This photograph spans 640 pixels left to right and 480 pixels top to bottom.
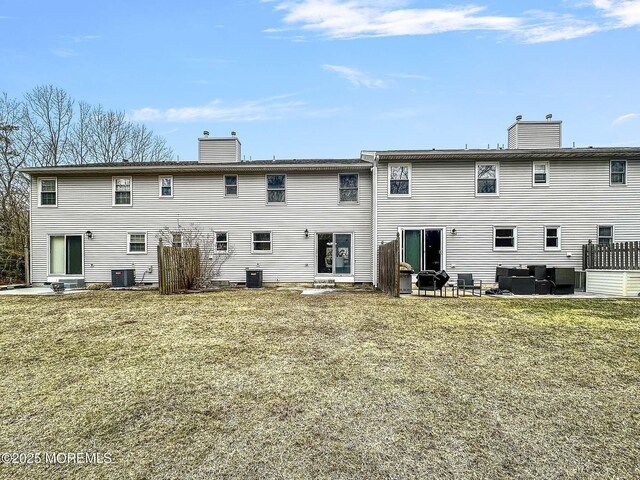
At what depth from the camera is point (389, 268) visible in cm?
1130

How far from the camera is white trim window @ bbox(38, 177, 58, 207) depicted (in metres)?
15.1

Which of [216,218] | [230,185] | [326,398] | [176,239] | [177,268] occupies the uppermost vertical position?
[230,185]

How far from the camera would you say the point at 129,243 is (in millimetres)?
15070

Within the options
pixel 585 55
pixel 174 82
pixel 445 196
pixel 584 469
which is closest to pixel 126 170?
pixel 174 82

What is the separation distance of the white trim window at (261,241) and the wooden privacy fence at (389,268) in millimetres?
4584

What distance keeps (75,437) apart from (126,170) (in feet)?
45.7

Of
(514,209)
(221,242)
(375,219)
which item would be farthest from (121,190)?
(514,209)

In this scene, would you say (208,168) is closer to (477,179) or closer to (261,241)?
(261,241)

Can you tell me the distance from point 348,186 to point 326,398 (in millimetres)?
11861

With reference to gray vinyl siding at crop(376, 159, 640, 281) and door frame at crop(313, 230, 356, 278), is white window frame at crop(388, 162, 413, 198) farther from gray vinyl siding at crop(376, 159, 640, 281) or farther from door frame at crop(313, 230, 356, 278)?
door frame at crop(313, 230, 356, 278)

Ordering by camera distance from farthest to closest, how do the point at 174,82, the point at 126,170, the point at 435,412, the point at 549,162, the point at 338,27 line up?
the point at 174,82
the point at 126,170
the point at 549,162
the point at 338,27
the point at 435,412

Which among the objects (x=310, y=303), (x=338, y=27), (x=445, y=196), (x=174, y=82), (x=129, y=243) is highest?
(x=174, y=82)

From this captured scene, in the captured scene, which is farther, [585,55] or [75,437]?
[585,55]

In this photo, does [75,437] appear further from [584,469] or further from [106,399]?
[584,469]
